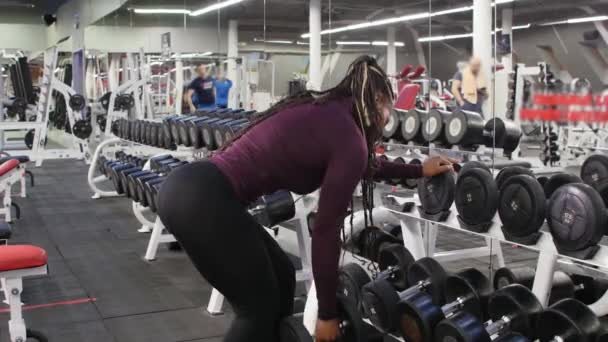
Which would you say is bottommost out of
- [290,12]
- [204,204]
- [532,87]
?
[204,204]

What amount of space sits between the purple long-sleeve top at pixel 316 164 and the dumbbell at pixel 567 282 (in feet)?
3.86

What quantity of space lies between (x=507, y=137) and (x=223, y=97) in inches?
109

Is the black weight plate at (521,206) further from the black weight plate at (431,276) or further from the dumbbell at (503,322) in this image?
the black weight plate at (431,276)

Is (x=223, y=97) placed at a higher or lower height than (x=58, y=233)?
higher

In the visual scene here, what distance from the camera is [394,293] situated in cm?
214

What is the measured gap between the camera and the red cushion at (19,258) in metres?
2.05

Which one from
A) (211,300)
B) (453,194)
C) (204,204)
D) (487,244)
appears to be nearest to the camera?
(204,204)

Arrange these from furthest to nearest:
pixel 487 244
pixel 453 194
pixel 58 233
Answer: pixel 58 233 < pixel 487 244 < pixel 453 194

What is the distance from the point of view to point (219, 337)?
2514 millimetres

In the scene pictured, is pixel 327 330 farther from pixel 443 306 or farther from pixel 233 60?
pixel 233 60

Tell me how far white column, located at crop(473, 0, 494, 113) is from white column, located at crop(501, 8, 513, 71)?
0.19 ft

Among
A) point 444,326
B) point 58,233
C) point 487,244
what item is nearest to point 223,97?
point 58,233


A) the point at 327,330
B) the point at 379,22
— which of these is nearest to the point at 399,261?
the point at 327,330

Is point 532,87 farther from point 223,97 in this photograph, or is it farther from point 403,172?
point 223,97
